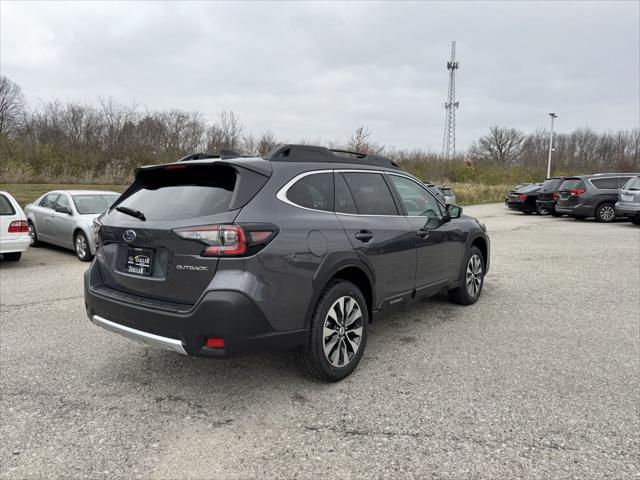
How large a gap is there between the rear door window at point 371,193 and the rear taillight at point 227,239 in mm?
1224

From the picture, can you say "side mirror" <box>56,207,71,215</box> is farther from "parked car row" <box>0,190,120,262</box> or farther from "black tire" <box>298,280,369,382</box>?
"black tire" <box>298,280,369,382</box>

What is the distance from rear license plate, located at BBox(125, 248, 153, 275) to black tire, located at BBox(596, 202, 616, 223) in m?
18.4

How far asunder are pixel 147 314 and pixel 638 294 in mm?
6457

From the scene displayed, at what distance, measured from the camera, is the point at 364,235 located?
3.85 meters

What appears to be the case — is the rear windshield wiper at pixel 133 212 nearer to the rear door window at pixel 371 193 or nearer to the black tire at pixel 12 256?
the rear door window at pixel 371 193

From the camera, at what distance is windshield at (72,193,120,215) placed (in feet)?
31.7

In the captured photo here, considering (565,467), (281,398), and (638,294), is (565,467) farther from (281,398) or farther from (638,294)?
(638,294)

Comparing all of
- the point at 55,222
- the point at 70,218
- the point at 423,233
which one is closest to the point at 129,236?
the point at 423,233

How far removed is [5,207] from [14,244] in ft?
2.21

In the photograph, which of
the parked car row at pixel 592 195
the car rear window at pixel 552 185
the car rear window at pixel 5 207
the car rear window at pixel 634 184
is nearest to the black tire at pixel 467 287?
the car rear window at pixel 5 207

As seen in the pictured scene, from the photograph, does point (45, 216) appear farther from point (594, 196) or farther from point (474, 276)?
point (594, 196)

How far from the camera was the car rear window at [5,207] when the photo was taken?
8.39 m

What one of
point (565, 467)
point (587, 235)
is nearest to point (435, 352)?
point (565, 467)

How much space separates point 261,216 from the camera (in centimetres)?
310
